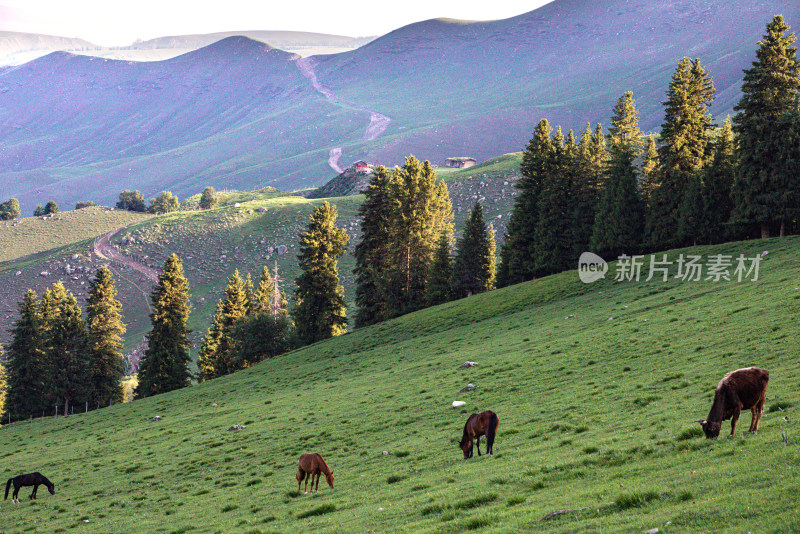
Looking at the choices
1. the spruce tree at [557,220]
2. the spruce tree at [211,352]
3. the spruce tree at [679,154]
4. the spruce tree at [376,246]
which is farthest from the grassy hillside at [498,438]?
the spruce tree at [211,352]

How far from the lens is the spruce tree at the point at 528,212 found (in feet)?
252

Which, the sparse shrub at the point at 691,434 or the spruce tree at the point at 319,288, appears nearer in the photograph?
the sparse shrub at the point at 691,434

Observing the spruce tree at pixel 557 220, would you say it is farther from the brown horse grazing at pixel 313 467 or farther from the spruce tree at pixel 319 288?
the brown horse grazing at pixel 313 467

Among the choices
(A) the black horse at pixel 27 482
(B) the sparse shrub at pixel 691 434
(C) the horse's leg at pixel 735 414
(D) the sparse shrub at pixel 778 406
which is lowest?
(A) the black horse at pixel 27 482

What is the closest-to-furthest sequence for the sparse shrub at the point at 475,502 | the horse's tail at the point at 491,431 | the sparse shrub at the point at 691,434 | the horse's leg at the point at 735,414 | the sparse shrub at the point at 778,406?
1. the horse's leg at the point at 735,414
2. the sparse shrub at the point at 475,502
3. the sparse shrub at the point at 691,434
4. the sparse shrub at the point at 778,406
5. the horse's tail at the point at 491,431

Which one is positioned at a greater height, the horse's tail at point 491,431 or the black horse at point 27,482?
the horse's tail at point 491,431

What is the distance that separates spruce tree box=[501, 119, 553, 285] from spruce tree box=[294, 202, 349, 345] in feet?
75.9

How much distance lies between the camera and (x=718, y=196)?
63.2 metres

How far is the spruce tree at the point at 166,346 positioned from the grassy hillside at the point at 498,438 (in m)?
19.9

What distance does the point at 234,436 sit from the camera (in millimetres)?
33062

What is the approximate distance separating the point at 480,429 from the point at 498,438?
2074mm

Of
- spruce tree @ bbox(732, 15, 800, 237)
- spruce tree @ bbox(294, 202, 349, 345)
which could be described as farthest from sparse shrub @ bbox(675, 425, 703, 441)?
spruce tree @ bbox(294, 202, 349, 345)

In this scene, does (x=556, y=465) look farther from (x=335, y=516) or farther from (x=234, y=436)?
(x=234, y=436)

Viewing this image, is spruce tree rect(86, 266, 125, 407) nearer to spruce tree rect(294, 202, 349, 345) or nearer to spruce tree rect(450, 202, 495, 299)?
spruce tree rect(294, 202, 349, 345)
